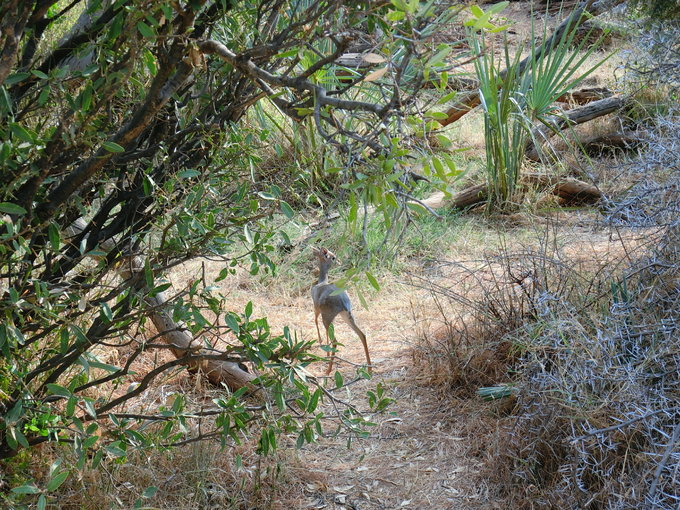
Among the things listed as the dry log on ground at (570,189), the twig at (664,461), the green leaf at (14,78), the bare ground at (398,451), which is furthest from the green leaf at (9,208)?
the dry log on ground at (570,189)

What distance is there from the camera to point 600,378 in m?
2.68

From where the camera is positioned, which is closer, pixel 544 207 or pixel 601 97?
pixel 544 207

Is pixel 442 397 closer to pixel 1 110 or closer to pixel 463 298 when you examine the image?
pixel 463 298

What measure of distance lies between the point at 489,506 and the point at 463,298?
1.31 metres

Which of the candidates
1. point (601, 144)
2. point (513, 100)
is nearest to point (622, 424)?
point (513, 100)

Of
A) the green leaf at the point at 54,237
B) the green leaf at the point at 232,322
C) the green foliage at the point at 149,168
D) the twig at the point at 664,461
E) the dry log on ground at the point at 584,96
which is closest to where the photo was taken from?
the green foliage at the point at 149,168

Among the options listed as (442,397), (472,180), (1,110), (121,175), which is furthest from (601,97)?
(1,110)

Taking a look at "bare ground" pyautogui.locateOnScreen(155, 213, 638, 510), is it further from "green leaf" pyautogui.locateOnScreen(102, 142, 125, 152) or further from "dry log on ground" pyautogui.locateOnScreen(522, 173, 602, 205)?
"dry log on ground" pyautogui.locateOnScreen(522, 173, 602, 205)

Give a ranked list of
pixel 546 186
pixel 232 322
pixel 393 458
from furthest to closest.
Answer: pixel 546 186, pixel 393 458, pixel 232 322

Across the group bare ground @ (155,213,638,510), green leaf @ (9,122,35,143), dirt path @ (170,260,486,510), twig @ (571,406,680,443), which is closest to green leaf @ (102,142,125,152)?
green leaf @ (9,122,35,143)

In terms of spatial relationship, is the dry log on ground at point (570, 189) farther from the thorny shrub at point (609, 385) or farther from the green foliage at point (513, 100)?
the thorny shrub at point (609, 385)

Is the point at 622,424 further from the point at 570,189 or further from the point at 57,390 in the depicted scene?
the point at 570,189

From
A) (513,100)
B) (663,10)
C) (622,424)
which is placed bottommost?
(622,424)

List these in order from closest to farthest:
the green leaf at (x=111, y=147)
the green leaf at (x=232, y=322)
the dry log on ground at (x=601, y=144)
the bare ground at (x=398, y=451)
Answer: the green leaf at (x=111, y=147), the green leaf at (x=232, y=322), the bare ground at (x=398, y=451), the dry log on ground at (x=601, y=144)
